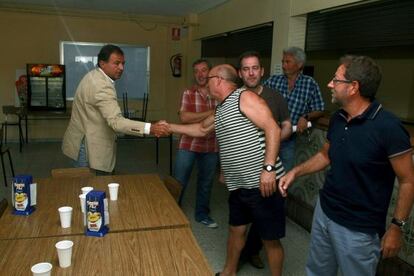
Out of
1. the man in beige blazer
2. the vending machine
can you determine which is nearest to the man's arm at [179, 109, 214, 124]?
the man in beige blazer

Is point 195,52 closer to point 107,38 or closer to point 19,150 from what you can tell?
point 107,38

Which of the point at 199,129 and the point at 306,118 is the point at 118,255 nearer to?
the point at 199,129

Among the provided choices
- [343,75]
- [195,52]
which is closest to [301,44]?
[343,75]

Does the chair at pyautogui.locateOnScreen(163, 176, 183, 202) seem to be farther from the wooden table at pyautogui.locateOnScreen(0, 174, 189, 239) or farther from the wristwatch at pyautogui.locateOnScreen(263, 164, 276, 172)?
the wristwatch at pyautogui.locateOnScreen(263, 164, 276, 172)

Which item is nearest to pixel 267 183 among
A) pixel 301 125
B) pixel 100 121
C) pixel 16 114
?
pixel 301 125

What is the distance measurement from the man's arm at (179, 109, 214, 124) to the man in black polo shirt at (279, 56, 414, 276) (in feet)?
4.49

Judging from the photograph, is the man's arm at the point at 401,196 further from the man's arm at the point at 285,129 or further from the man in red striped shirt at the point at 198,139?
the man in red striped shirt at the point at 198,139

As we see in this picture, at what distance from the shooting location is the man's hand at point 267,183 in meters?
1.93

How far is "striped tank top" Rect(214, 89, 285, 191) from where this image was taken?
1.97 meters

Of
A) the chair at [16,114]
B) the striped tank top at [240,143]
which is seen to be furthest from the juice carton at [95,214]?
the chair at [16,114]

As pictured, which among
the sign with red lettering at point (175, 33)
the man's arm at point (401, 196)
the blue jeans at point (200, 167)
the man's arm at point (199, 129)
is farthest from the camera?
the sign with red lettering at point (175, 33)

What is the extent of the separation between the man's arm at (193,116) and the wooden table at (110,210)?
0.70 metres

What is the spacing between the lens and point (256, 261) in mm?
2688

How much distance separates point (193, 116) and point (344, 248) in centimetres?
170
